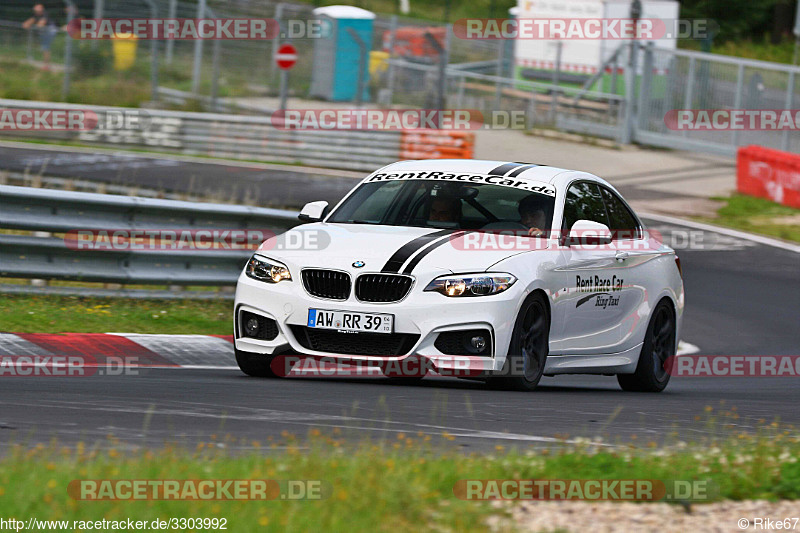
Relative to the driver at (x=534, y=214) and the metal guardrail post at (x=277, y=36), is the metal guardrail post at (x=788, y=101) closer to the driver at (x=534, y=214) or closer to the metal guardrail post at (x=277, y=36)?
the metal guardrail post at (x=277, y=36)

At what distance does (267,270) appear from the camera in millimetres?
8539

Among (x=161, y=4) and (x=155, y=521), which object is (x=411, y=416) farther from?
(x=161, y=4)

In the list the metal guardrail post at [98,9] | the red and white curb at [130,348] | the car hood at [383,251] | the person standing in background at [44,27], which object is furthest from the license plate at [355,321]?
the person standing in background at [44,27]

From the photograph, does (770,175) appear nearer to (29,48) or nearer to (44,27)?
(44,27)

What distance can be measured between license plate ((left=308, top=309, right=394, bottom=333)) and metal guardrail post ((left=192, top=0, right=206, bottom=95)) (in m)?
24.1

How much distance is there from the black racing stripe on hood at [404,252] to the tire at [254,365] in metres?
1.10

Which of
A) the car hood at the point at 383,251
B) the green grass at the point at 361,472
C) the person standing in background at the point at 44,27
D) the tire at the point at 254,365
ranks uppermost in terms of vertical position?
the person standing in background at the point at 44,27

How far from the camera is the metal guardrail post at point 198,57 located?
31.4m

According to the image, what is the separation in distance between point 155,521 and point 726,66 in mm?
26409

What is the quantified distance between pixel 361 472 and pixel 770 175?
65.9 feet

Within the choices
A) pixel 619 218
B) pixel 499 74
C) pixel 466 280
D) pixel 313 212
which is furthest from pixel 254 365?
pixel 499 74

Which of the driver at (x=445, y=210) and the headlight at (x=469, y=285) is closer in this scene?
the headlight at (x=469, y=285)

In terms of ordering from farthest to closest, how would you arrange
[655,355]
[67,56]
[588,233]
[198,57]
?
[198,57] → [67,56] → [655,355] → [588,233]

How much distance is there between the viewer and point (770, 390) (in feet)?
34.4
